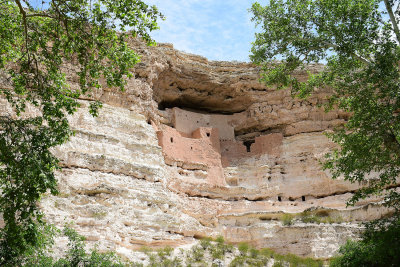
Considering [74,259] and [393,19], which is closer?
[393,19]

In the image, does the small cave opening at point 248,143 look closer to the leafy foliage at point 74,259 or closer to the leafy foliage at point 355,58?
the leafy foliage at point 355,58

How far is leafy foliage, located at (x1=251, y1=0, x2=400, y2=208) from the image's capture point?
448 inches

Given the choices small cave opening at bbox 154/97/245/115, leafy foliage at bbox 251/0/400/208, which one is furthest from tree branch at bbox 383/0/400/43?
small cave opening at bbox 154/97/245/115

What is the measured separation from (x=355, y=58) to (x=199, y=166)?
1008 cm

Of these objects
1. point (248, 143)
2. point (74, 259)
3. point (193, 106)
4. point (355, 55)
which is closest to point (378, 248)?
point (355, 55)

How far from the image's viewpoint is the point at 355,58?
12477 mm

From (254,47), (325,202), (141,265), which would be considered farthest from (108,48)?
(325,202)

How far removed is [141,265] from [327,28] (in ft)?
26.2

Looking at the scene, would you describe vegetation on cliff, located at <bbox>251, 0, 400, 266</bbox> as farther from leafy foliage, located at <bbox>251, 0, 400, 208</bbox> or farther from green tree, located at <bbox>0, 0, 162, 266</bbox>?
green tree, located at <bbox>0, 0, 162, 266</bbox>

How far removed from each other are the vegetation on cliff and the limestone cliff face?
19.3 feet

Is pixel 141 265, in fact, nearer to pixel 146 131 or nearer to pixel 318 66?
pixel 146 131

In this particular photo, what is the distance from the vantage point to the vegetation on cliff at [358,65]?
11.3m

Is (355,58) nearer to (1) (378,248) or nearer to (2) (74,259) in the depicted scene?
(1) (378,248)

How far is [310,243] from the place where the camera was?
18000mm
